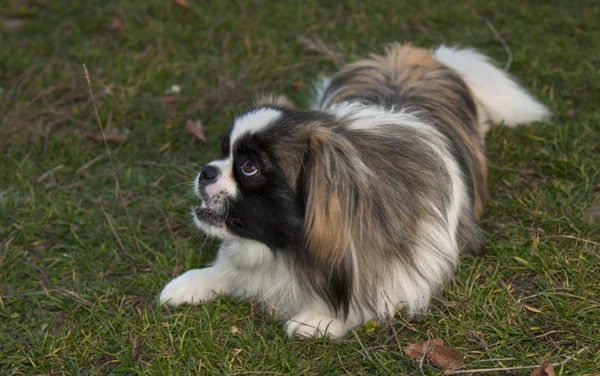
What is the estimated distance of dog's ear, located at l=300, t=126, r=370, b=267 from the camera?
255 cm

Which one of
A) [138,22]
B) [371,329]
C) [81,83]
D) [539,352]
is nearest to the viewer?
[539,352]

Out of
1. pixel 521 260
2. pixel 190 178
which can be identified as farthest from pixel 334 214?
pixel 190 178

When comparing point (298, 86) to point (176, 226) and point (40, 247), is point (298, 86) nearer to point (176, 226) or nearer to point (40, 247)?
point (176, 226)

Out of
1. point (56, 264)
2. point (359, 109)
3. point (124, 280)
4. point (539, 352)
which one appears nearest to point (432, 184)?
point (359, 109)

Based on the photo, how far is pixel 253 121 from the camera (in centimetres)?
278

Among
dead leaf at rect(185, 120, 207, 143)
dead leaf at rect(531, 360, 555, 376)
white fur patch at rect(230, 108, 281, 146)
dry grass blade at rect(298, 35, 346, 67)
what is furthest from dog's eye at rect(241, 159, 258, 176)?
dry grass blade at rect(298, 35, 346, 67)

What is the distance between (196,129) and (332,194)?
205 centimetres

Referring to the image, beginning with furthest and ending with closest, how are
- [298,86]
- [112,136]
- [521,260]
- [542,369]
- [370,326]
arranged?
[298,86], [112,136], [521,260], [370,326], [542,369]

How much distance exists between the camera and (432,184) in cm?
285

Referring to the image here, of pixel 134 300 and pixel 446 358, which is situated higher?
pixel 446 358

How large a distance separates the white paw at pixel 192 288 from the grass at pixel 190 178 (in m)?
0.07

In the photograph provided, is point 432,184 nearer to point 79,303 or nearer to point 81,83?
point 79,303

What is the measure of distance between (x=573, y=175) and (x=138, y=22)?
350 cm

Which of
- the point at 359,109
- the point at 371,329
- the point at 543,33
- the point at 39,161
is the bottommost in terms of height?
the point at 39,161
